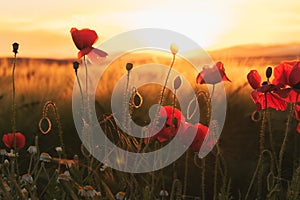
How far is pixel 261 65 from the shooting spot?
2576 mm

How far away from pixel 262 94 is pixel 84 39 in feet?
1.57

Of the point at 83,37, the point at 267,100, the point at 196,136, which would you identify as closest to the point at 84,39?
the point at 83,37

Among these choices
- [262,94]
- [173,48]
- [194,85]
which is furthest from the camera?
[194,85]

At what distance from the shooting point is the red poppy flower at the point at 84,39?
159 cm

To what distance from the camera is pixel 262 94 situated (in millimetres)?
1574

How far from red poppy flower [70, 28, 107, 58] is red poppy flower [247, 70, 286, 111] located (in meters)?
0.41

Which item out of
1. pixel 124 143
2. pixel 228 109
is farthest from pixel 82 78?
pixel 124 143

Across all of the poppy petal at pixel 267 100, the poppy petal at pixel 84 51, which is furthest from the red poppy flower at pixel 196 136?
the poppy petal at pixel 84 51

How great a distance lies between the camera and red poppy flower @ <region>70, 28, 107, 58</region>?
159cm

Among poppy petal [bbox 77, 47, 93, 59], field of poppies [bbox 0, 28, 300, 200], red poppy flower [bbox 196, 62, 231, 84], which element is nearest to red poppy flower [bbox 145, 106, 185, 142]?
field of poppies [bbox 0, 28, 300, 200]

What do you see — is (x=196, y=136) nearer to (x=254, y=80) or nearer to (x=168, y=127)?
(x=168, y=127)

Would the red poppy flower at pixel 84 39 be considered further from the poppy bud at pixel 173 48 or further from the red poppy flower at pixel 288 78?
the red poppy flower at pixel 288 78

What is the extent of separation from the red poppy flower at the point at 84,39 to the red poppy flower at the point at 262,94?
16.2 inches

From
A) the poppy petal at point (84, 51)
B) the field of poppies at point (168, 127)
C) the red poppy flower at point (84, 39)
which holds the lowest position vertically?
the field of poppies at point (168, 127)
